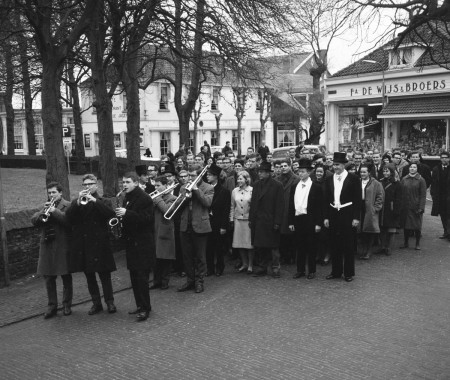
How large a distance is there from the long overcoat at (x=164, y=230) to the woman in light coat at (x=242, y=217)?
1.29m

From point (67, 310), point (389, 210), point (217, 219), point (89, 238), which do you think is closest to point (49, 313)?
point (67, 310)

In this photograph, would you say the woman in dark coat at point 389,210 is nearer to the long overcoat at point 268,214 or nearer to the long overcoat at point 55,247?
the long overcoat at point 268,214

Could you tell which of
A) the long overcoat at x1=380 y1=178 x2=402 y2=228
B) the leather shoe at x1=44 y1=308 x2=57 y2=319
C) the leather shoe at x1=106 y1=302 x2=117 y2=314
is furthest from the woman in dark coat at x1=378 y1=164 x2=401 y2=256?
the leather shoe at x1=44 y1=308 x2=57 y2=319

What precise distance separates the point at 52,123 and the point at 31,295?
4379 mm

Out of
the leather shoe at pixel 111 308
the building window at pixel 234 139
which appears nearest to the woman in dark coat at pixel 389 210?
the leather shoe at pixel 111 308

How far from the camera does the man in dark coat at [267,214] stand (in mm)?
10016

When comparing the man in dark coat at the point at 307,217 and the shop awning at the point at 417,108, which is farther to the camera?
the shop awning at the point at 417,108

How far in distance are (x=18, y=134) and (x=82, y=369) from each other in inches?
2414

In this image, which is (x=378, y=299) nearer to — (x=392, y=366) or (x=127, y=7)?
(x=392, y=366)

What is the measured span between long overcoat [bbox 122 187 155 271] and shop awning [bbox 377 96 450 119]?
2155 centimetres

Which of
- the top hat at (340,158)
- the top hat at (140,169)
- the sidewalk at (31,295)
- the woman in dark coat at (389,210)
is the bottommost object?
the sidewalk at (31,295)

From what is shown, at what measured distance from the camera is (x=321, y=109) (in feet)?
154

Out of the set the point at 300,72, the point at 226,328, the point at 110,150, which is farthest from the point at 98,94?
the point at 300,72

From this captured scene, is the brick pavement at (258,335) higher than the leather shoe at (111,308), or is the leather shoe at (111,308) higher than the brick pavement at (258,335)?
the leather shoe at (111,308)
